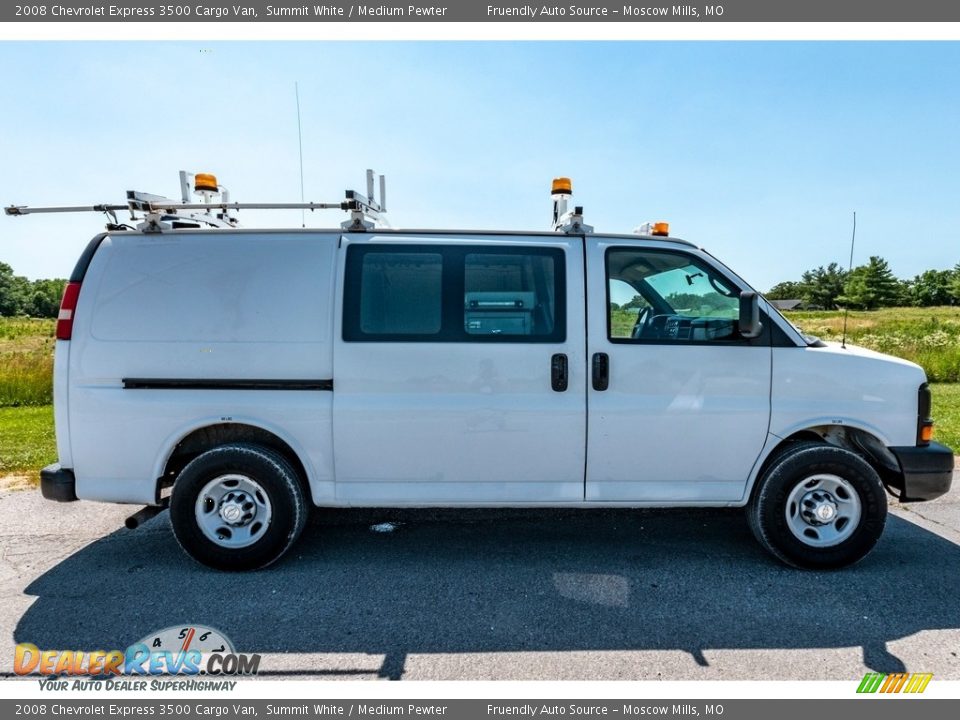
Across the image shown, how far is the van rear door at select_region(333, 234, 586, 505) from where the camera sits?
3479 mm

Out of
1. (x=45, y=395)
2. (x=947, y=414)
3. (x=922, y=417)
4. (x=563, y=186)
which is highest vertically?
(x=563, y=186)

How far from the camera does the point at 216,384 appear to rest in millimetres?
3494

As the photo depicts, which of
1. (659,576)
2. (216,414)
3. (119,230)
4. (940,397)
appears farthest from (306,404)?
(940,397)

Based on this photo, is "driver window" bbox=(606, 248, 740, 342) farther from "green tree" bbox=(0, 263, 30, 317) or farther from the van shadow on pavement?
"green tree" bbox=(0, 263, 30, 317)

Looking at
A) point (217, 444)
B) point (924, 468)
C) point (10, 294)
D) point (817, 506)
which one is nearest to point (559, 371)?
point (817, 506)

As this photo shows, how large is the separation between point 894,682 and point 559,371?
88.9 inches

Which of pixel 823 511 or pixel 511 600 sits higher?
pixel 823 511

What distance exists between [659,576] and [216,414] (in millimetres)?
3050

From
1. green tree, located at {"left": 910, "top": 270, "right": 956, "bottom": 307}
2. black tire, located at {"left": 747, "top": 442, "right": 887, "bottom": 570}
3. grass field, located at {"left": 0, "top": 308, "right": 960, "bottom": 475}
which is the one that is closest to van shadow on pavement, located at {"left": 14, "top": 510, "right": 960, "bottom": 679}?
black tire, located at {"left": 747, "top": 442, "right": 887, "bottom": 570}

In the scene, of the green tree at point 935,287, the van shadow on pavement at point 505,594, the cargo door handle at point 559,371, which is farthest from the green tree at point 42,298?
the green tree at point 935,287

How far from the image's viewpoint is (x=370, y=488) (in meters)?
3.58

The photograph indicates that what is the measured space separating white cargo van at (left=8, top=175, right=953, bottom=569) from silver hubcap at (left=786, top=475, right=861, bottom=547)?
0.05 feet

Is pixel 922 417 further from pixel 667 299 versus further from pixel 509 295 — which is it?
pixel 509 295

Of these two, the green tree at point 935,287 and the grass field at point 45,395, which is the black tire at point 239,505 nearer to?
the grass field at point 45,395
